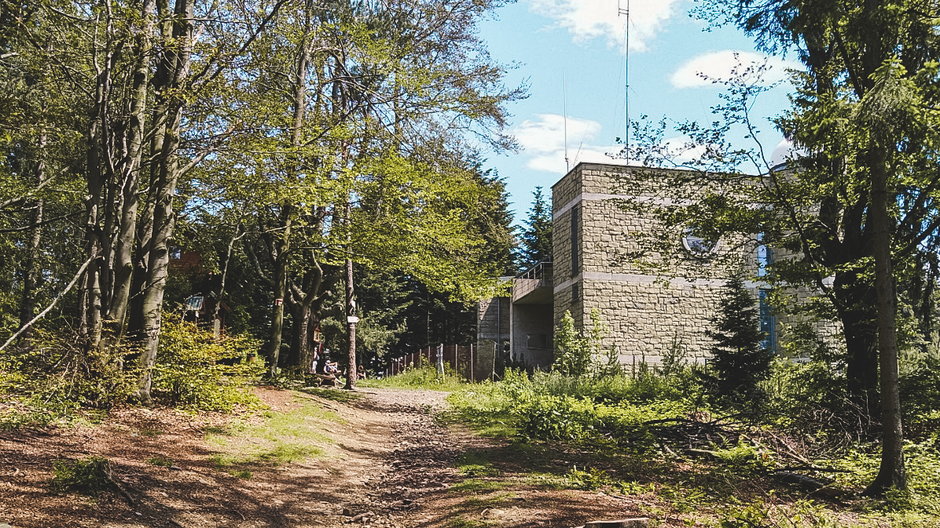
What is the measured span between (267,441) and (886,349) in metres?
7.06

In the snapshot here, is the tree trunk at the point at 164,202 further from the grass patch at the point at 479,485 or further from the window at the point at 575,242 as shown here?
the window at the point at 575,242

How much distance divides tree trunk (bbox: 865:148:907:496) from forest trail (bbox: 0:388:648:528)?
2724 millimetres

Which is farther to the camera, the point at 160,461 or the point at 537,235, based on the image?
the point at 537,235

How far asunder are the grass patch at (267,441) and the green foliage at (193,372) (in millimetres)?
633

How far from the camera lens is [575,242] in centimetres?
2430

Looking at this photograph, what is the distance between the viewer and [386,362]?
4303 centimetres

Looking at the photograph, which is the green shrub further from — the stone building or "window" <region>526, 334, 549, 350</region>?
"window" <region>526, 334, 549, 350</region>

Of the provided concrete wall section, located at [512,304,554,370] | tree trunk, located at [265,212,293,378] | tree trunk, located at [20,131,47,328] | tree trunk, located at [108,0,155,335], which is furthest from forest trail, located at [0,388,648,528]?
concrete wall section, located at [512,304,554,370]

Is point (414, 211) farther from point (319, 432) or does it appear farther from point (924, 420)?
point (924, 420)

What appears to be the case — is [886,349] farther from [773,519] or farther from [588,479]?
[588,479]

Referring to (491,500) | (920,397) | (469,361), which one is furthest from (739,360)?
(469,361)

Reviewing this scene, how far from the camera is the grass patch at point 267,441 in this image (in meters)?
7.62

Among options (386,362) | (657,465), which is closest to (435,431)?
(657,465)

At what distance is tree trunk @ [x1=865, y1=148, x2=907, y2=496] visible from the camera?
6.59 m
